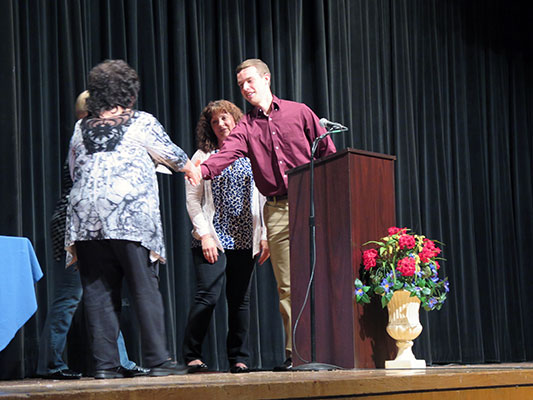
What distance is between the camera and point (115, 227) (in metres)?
2.62

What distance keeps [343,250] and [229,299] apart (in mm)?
1020

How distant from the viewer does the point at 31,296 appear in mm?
3402

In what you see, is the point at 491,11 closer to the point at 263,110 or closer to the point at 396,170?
the point at 396,170

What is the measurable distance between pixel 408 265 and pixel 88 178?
50.7 inches

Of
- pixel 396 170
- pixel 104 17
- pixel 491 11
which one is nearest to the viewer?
pixel 104 17

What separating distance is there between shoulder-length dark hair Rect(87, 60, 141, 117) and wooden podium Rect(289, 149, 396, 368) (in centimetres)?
81

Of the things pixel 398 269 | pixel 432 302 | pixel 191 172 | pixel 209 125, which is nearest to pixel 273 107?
pixel 209 125

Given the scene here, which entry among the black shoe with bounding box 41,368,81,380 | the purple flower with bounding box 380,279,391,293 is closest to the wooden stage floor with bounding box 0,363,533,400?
the purple flower with bounding box 380,279,391,293

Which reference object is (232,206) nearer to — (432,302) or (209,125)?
(209,125)

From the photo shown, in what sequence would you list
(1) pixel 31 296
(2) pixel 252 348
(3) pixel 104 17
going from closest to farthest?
(1) pixel 31 296 < (3) pixel 104 17 < (2) pixel 252 348

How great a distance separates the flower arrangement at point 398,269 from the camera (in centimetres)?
285

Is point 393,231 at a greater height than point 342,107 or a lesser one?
lesser

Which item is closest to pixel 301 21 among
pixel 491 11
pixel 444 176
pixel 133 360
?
pixel 444 176

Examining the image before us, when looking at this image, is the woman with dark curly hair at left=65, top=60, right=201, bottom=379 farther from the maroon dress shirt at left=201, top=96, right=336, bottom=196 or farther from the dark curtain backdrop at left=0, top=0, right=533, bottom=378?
the dark curtain backdrop at left=0, top=0, right=533, bottom=378
